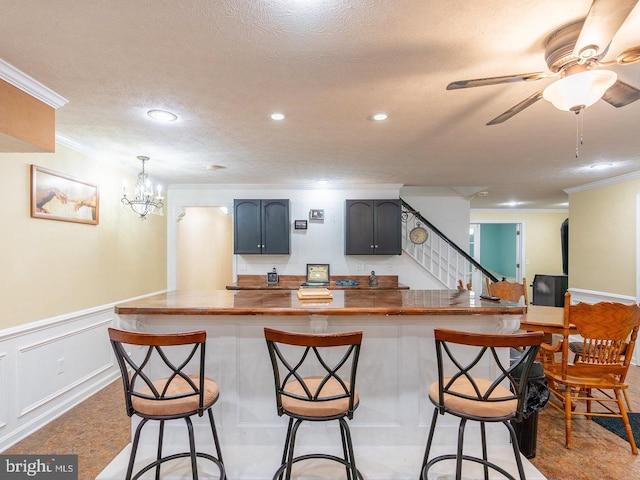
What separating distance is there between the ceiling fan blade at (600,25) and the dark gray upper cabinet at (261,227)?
4019 millimetres

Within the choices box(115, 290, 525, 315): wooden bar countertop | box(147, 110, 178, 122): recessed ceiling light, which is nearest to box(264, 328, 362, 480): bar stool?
box(115, 290, 525, 315): wooden bar countertop

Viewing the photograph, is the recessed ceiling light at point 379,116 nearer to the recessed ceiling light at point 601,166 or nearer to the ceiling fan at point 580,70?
the ceiling fan at point 580,70

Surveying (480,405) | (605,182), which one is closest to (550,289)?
(605,182)

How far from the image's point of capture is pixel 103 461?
2.30m

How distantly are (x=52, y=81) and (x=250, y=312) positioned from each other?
1.80 metres

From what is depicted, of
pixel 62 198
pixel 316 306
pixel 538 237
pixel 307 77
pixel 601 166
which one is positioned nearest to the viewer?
pixel 307 77

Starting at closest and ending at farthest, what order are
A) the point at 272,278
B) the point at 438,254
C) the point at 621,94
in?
1. the point at 621,94
2. the point at 272,278
3. the point at 438,254

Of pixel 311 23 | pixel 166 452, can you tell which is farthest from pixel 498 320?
pixel 166 452

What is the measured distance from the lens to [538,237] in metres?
8.18

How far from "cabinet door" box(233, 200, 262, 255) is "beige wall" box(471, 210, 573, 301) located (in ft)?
18.4

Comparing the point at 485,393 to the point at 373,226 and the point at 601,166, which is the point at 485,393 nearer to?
the point at 373,226

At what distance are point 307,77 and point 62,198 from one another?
102 inches

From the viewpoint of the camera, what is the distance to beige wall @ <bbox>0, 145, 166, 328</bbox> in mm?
2557

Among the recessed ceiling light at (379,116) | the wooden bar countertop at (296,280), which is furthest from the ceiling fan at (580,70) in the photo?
the wooden bar countertop at (296,280)
